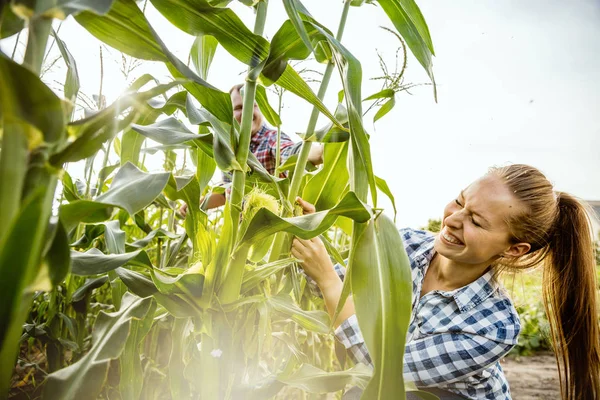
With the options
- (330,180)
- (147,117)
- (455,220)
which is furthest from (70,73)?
(455,220)

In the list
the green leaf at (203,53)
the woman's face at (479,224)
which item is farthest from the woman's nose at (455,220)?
the green leaf at (203,53)

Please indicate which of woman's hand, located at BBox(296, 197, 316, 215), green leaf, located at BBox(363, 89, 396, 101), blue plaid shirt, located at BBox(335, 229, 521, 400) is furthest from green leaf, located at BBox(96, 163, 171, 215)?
blue plaid shirt, located at BBox(335, 229, 521, 400)

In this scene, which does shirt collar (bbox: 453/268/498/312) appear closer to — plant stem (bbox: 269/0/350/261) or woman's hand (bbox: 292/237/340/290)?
woman's hand (bbox: 292/237/340/290)

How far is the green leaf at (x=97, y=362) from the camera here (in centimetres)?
45

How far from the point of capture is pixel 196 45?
27.9 inches

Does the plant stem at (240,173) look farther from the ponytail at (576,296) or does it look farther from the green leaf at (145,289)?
the ponytail at (576,296)

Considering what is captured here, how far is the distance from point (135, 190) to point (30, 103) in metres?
0.16

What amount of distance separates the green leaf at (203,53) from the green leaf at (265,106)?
0.34 feet

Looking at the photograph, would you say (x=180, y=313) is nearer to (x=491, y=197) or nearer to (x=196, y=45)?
(x=196, y=45)

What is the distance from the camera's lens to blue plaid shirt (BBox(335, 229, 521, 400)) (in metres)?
0.90

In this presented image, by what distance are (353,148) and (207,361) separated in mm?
371

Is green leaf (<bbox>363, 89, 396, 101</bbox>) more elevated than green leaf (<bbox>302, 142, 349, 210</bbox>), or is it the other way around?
green leaf (<bbox>363, 89, 396, 101</bbox>)

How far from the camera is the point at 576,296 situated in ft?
3.68

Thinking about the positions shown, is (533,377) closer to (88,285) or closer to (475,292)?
(475,292)
